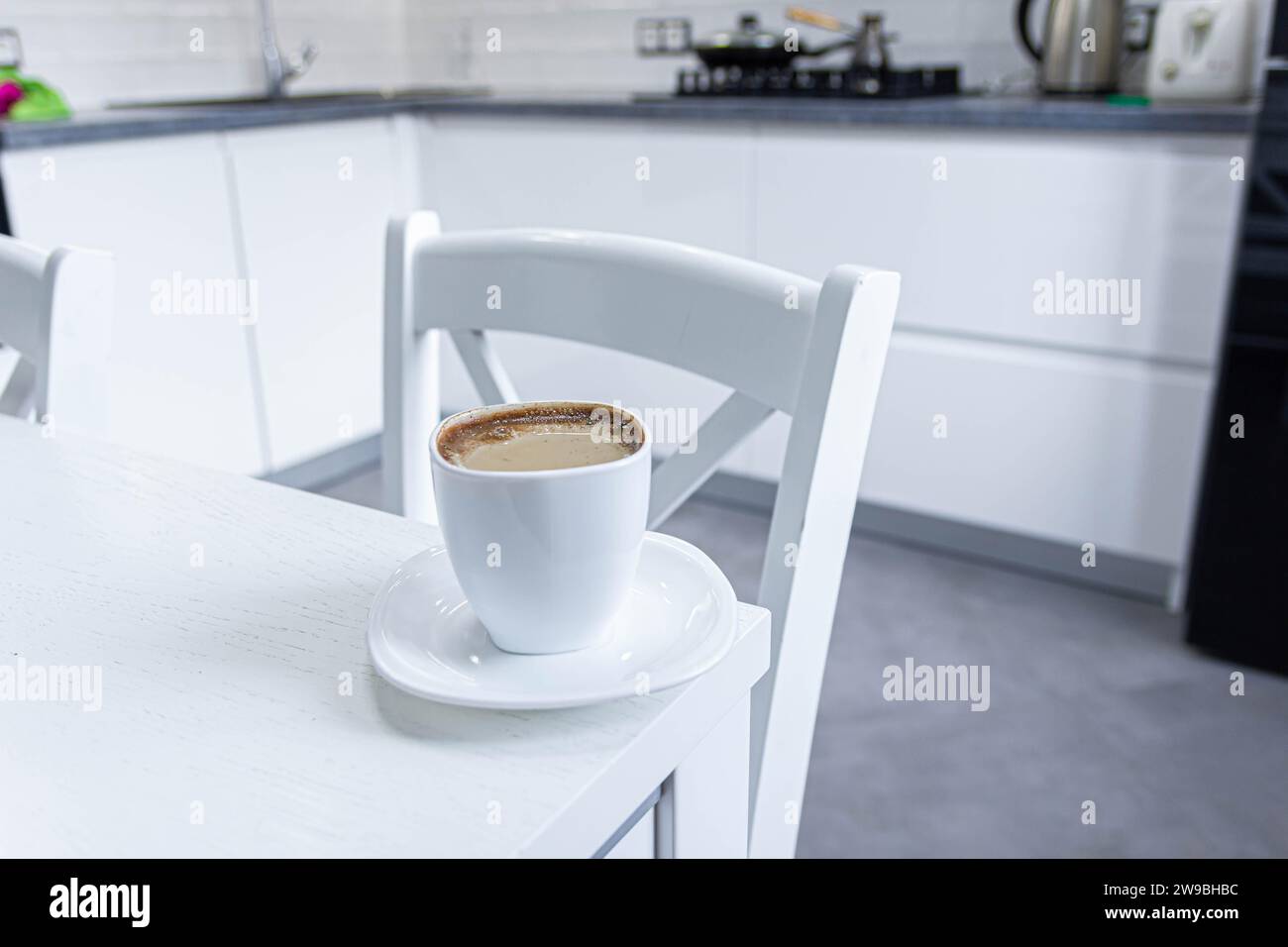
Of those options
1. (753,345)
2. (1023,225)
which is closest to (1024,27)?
(1023,225)

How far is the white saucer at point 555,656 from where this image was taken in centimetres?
37

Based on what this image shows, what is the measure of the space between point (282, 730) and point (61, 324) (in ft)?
1.75

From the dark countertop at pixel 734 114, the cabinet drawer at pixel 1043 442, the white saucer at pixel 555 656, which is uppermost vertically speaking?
the dark countertop at pixel 734 114

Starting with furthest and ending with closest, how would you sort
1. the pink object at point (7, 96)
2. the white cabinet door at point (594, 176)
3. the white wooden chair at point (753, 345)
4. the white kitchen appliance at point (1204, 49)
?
the white cabinet door at point (594, 176), the pink object at point (7, 96), the white kitchen appliance at point (1204, 49), the white wooden chair at point (753, 345)

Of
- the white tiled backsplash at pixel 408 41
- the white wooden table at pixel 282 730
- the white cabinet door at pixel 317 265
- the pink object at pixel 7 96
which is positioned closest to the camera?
the white wooden table at pixel 282 730

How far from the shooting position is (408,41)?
3342 millimetres

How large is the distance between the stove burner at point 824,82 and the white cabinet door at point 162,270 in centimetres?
100

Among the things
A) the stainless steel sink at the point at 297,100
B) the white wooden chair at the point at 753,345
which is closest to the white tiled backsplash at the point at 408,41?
the stainless steel sink at the point at 297,100

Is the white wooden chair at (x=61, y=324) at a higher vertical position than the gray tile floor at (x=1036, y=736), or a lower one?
higher

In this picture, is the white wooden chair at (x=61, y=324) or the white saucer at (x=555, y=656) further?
the white wooden chair at (x=61, y=324)

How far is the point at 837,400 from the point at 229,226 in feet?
6.39

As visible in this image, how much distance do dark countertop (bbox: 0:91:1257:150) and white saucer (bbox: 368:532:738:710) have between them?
1.55 m

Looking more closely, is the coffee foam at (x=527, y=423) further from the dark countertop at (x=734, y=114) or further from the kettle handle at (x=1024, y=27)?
the kettle handle at (x=1024, y=27)

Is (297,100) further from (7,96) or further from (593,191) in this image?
(593,191)
